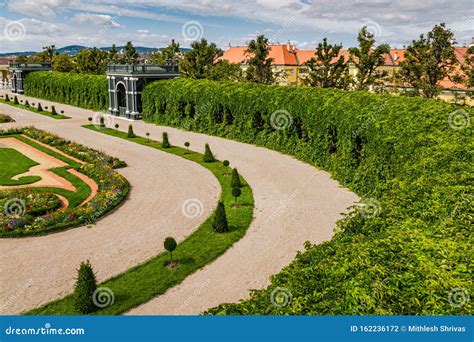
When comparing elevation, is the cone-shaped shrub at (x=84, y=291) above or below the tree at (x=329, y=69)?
below

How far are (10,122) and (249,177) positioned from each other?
42.4m

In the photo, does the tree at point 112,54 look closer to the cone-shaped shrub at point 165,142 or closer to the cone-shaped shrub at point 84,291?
the cone-shaped shrub at point 165,142

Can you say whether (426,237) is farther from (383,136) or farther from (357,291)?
(383,136)

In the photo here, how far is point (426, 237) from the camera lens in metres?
10.0

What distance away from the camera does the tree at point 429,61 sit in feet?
150

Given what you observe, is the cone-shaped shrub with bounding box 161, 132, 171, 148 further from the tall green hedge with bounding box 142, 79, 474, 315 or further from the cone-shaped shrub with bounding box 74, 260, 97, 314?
the cone-shaped shrub with bounding box 74, 260, 97, 314
